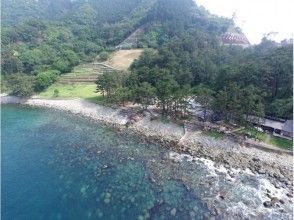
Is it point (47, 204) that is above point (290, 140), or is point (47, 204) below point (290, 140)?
below

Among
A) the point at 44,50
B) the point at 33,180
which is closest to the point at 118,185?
the point at 33,180

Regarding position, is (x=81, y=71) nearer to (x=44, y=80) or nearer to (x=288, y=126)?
(x=44, y=80)

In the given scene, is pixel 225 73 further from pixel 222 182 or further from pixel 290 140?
pixel 222 182

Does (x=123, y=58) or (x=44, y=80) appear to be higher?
(x=123, y=58)

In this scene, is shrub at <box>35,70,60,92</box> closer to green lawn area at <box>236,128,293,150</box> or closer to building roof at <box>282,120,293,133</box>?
green lawn area at <box>236,128,293,150</box>

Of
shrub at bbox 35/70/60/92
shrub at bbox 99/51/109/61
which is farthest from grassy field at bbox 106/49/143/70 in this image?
shrub at bbox 35/70/60/92

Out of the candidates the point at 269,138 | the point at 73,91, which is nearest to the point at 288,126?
the point at 269,138
